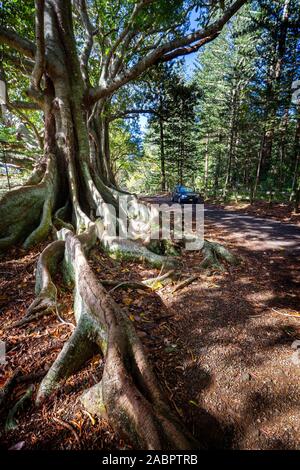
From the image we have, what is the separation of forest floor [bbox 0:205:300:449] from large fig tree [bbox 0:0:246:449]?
0.67 ft

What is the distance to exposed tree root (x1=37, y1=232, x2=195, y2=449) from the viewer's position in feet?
4.67

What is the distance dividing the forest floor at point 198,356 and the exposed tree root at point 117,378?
0.13 m

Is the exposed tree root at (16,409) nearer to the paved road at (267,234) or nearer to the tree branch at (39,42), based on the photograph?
the tree branch at (39,42)

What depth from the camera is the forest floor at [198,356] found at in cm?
160

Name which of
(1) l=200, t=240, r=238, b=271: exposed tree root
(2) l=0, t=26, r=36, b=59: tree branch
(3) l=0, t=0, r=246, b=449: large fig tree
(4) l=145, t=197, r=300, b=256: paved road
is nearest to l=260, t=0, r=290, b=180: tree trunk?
(3) l=0, t=0, r=246, b=449: large fig tree

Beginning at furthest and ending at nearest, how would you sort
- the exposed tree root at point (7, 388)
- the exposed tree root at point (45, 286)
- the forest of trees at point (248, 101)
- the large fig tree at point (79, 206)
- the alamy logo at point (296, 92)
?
the forest of trees at point (248, 101)
the alamy logo at point (296, 92)
the exposed tree root at point (45, 286)
the exposed tree root at point (7, 388)
the large fig tree at point (79, 206)

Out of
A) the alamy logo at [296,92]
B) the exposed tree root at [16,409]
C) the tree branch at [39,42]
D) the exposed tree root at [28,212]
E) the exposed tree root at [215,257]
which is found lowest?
the exposed tree root at [16,409]

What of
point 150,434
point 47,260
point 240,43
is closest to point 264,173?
point 240,43

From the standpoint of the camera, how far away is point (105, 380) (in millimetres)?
1648

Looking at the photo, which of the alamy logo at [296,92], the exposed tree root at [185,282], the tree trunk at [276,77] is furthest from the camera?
the tree trunk at [276,77]

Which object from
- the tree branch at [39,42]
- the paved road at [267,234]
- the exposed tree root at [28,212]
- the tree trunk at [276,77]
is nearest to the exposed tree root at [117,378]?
the exposed tree root at [28,212]

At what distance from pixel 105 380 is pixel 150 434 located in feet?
1.53

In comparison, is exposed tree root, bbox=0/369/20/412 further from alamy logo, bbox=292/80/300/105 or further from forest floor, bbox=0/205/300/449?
alamy logo, bbox=292/80/300/105
